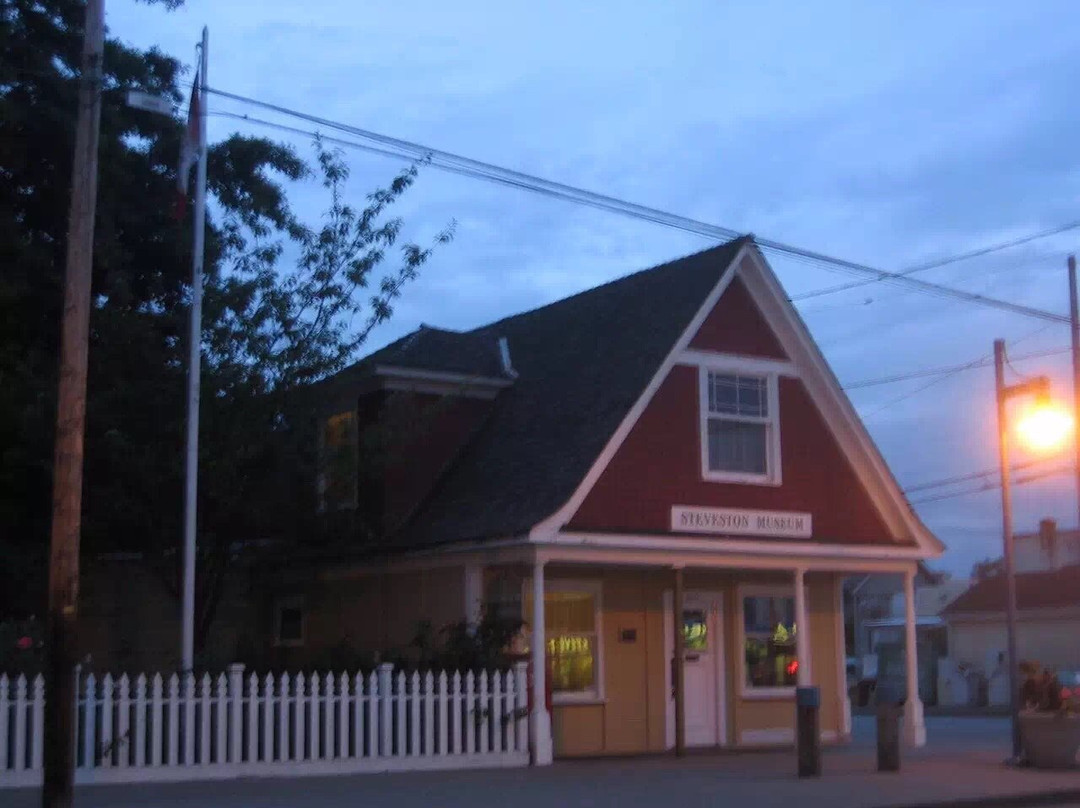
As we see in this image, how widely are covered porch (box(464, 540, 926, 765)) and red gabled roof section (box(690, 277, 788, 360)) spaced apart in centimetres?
296

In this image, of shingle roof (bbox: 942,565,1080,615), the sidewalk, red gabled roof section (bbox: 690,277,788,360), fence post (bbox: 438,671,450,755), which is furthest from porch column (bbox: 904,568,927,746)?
shingle roof (bbox: 942,565,1080,615)

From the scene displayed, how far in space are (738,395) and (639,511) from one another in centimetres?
281

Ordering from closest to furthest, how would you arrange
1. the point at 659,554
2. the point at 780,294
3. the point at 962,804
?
the point at 962,804 < the point at 659,554 < the point at 780,294

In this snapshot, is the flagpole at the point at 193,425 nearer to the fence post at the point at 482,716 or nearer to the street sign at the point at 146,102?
the street sign at the point at 146,102

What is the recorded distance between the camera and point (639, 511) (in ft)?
65.3

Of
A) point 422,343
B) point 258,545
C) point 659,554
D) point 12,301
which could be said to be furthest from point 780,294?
point 12,301

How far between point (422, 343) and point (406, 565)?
4919 mm

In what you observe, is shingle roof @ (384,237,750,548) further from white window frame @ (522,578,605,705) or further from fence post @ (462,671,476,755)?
fence post @ (462,671,476,755)

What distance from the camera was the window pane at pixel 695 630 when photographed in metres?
22.2

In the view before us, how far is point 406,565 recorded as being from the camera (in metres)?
20.9

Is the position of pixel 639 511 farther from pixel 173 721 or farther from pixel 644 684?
pixel 173 721

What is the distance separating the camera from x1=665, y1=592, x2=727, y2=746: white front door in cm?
2191

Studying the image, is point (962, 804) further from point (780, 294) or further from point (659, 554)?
point (780, 294)

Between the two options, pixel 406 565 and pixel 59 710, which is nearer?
pixel 59 710
